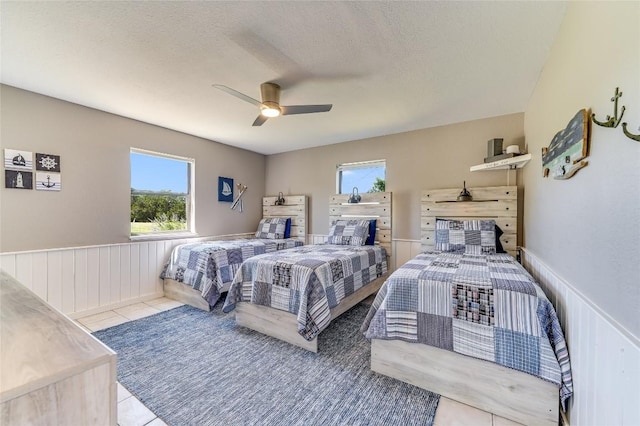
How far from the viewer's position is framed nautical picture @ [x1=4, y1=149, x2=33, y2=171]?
8.20ft

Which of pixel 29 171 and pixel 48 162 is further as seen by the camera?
pixel 48 162

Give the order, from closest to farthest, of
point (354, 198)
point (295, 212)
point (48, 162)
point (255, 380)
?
point (255, 380) < point (48, 162) < point (354, 198) < point (295, 212)

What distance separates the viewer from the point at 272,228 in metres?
4.70

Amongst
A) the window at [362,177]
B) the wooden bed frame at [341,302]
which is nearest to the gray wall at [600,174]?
the wooden bed frame at [341,302]

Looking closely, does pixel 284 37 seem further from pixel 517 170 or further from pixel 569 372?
pixel 517 170

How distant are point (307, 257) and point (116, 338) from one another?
1953mm

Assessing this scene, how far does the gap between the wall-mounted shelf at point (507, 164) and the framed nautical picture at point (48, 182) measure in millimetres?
4734

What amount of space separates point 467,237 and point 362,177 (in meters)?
1.89

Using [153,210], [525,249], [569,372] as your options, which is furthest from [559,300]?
[153,210]

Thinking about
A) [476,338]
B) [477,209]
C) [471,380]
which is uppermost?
[477,209]

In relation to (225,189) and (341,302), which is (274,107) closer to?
(341,302)

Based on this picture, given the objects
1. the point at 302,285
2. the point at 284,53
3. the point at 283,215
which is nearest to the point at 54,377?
the point at 302,285

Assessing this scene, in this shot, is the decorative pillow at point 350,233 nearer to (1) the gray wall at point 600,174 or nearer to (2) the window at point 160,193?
(1) the gray wall at point 600,174

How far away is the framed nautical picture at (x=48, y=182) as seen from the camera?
2.67 m
